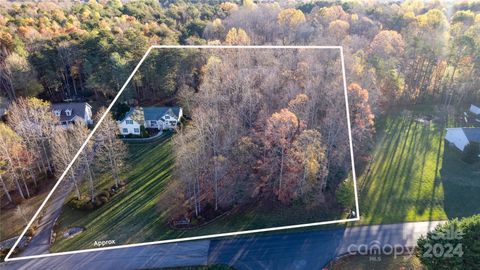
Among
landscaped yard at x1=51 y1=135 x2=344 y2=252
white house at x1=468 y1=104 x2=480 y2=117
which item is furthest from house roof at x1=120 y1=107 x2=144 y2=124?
white house at x1=468 y1=104 x2=480 y2=117

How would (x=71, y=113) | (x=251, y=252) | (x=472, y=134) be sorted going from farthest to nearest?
(x=71, y=113) < (x=472, y=134) < (x=251, y=252)

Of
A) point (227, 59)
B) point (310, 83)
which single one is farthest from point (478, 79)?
point (227, 59)

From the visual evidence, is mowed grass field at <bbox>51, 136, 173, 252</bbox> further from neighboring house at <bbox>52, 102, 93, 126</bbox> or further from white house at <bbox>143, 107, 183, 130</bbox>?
neighboring house at <bbox>52, 102, 93, 126</bbox>

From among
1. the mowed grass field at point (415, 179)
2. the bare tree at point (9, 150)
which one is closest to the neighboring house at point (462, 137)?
the mowed grass field at point (415, 179)

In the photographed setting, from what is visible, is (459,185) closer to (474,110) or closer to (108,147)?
(474,110)

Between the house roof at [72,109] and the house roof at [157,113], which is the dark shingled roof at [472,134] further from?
the house roof at [72,109]

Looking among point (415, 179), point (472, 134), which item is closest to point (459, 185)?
point (415, 179)
